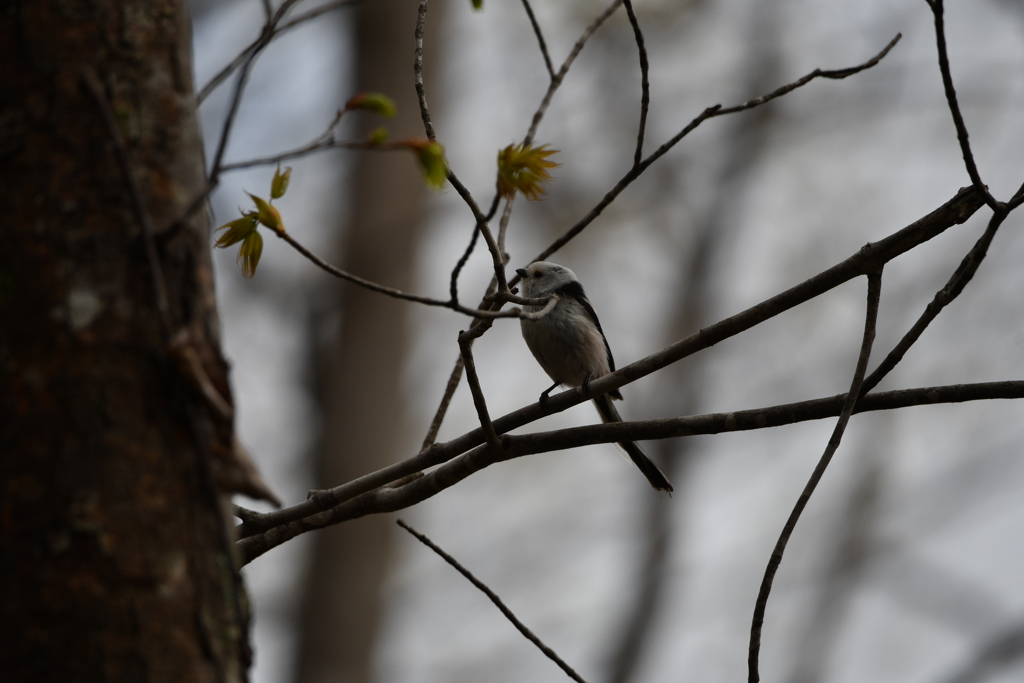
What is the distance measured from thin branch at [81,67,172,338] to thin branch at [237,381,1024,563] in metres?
1.04

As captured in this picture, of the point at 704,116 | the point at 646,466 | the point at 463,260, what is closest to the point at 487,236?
the point at 463,260

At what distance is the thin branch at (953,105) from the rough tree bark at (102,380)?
156 cm

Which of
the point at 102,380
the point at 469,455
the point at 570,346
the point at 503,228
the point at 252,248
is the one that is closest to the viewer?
the point at 102,380

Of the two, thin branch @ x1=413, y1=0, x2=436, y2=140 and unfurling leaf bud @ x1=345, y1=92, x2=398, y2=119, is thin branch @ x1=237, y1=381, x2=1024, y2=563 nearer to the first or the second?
thin branch @ x1=413, y1=0, x2=436, y2=140

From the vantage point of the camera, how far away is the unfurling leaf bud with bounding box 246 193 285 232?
1.83m

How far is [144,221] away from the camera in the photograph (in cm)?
131

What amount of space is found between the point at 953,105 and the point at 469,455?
4.89 ft

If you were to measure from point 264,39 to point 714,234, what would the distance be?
1113 cm

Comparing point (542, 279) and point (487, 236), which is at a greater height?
point (542, 279)

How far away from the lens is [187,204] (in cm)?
142

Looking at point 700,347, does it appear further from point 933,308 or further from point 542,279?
point 542,279

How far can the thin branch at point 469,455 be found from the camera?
2084 mm

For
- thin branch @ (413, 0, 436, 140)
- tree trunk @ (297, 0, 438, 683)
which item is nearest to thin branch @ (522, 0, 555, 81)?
thin branch @ (413, 0, 436, 140)

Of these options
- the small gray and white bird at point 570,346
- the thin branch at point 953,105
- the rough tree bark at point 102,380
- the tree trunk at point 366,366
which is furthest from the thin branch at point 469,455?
the tree trunk at point 366,366
